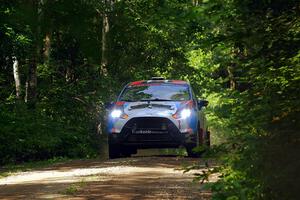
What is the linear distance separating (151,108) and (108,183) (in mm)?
4423

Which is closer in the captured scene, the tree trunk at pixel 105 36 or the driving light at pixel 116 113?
the driving light at pixel 116 113

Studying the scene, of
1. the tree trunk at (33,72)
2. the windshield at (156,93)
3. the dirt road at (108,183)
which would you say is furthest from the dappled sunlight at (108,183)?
the tree trunk at (33,72)

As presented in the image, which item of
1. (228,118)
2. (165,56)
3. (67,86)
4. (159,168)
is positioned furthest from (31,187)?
(165,56)

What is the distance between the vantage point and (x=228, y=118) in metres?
6.50

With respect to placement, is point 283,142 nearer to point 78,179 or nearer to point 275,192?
point 275,192

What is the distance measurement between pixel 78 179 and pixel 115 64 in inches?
816

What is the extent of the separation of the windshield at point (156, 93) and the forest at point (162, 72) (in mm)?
1088

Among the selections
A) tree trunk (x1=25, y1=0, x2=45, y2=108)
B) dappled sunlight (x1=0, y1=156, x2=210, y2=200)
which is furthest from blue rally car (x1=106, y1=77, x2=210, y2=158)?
tree trunk (x1=25, y1=0, x2=45, y2=108)

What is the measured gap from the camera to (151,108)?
13.4 metres

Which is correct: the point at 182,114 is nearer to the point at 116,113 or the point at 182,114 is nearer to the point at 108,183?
the point at 116,113

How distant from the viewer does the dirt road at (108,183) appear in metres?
8.07

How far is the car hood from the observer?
13367mm

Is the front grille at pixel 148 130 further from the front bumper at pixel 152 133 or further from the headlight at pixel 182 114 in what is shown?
the headlight at pixel 182 114

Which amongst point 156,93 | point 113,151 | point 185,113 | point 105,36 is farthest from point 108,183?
point 105,36
